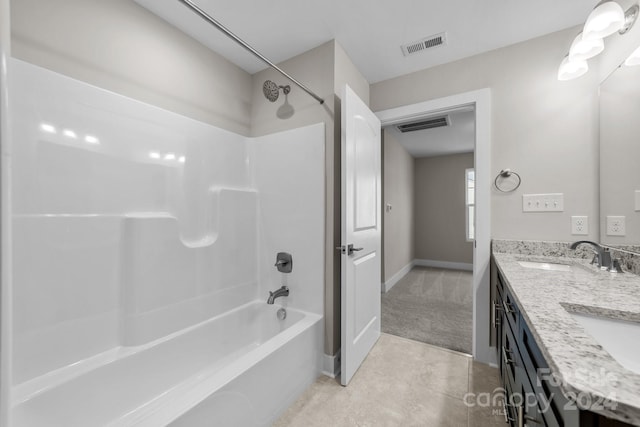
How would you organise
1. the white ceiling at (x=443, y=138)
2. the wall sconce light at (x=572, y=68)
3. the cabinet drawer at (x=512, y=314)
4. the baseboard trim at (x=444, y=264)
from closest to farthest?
the cabinet drawer at (x=512, y=314) → the wall sconce light at (x=572, y=68) → the white ceiling at (x=443, y=138) → the baseboard trim at (x=444, y=264)

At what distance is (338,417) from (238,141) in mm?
2039

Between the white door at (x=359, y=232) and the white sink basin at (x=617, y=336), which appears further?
the white door at (x=359, y=232)

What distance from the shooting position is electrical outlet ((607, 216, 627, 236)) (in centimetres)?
136

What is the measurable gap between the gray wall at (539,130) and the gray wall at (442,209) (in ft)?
12.0

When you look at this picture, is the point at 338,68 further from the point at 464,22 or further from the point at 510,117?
the point at 510,117

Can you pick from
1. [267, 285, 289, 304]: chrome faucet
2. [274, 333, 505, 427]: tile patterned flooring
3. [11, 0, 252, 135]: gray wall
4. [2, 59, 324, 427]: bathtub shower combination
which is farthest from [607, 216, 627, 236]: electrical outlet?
[11, 0, 252, 135]: gray wall

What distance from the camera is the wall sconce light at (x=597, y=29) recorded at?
122cm

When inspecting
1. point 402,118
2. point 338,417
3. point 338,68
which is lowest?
point 338,417

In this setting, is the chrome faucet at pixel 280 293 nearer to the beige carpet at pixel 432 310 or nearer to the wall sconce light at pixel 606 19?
the beige carpet at pixel 432 310

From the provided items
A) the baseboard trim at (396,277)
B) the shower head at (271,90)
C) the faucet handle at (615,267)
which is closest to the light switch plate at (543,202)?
the faucet handle at (615,267)

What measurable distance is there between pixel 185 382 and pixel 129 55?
6.58 ft

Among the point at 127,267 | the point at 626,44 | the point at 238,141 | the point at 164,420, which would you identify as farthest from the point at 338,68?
the point at 164,420

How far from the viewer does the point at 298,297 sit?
2.00 m

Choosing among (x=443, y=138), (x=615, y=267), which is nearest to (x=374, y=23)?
(x=615, y=267)
